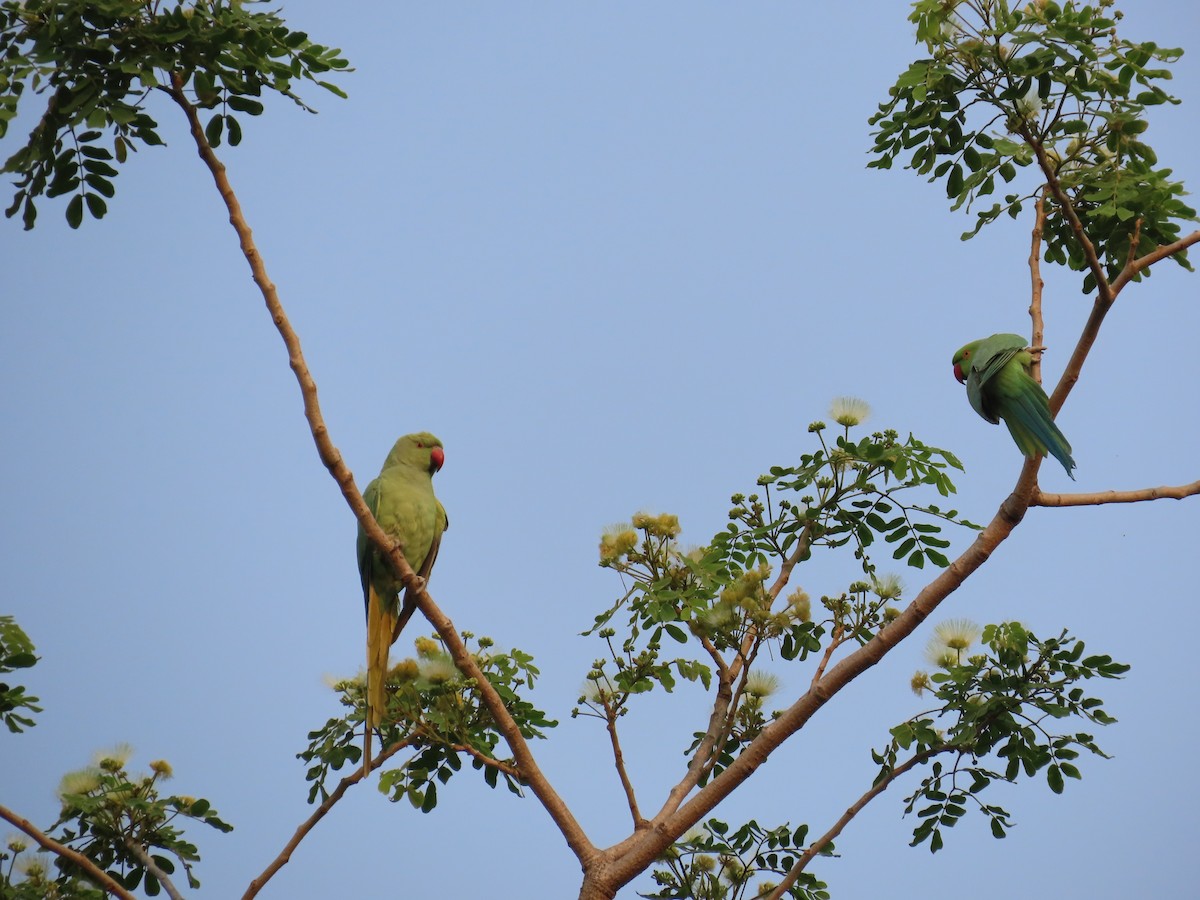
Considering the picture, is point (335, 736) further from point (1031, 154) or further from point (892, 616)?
point (1031, 154)

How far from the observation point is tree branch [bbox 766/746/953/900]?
419 centimetres

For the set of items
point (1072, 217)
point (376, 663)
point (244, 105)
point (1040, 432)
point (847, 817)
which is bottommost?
point (847, 817)

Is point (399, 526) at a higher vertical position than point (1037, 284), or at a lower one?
higher

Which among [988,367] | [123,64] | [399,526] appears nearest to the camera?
[123,64]

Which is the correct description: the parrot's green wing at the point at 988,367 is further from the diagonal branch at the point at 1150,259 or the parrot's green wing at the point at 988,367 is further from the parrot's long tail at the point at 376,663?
the parrot's long tail at the point at 376,663

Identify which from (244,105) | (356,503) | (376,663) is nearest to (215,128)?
(244,105)

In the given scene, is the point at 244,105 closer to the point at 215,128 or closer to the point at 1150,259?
the point at 215,128

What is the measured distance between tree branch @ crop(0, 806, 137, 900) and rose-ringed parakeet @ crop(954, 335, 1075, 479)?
3.87m

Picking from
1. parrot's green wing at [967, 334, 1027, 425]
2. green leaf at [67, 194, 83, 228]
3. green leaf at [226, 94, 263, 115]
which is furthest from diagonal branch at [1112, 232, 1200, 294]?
green leaf at [67, 194, 83, 228]

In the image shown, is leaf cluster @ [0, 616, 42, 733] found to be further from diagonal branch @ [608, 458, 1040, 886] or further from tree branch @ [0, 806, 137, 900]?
diagonal branch @ [608, 458, 1040, 886]

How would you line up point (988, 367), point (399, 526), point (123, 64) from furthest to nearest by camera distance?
point (399, 526), point (988, 367), point (123, 64)

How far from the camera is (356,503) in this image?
4.10 m

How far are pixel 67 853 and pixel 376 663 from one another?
4.56ft

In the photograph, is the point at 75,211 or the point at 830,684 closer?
the point at 830,684
